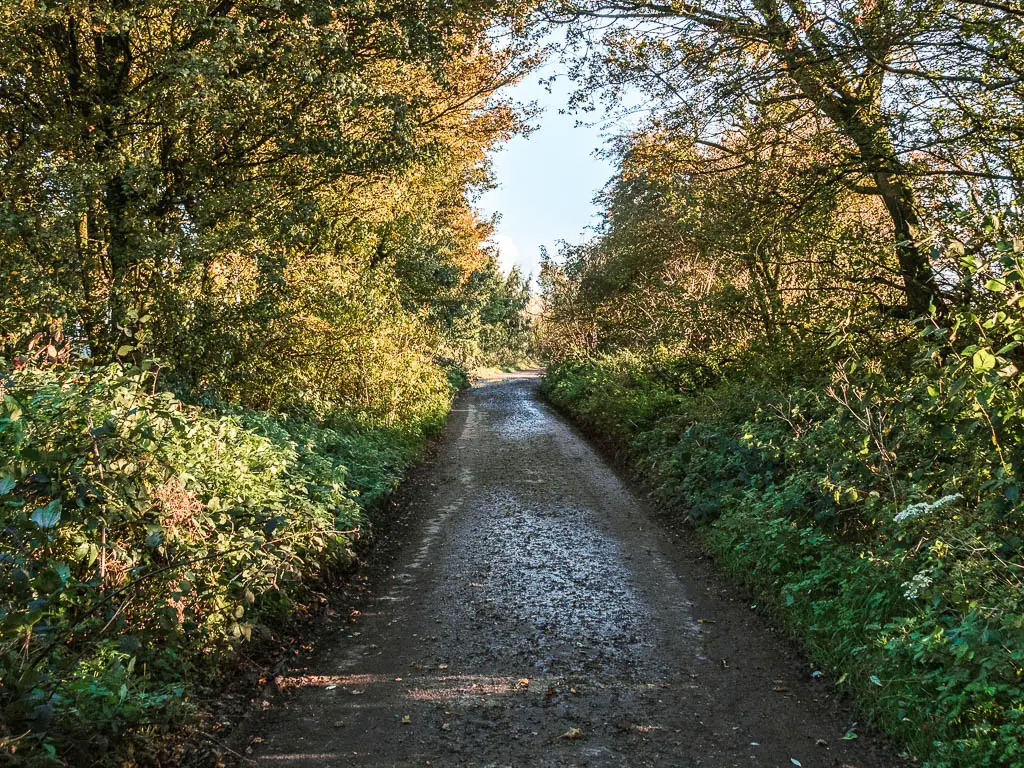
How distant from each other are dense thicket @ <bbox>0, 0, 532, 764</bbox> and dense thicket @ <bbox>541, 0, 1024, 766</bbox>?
3.73 meters

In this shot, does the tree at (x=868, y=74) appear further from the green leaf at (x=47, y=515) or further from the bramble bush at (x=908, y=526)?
the green leaf at (x=47, y=515)

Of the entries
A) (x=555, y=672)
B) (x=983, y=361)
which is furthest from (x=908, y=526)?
(x=555, y=672)

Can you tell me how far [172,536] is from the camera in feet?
16.1

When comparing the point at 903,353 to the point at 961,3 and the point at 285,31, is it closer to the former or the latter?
the point at 961,3

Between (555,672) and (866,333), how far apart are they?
227 inches

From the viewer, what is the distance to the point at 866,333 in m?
8.34

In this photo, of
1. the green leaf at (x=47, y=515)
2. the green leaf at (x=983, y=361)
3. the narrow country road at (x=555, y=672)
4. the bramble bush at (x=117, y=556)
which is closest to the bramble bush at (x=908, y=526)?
the green leaf at (x=983, y=361)

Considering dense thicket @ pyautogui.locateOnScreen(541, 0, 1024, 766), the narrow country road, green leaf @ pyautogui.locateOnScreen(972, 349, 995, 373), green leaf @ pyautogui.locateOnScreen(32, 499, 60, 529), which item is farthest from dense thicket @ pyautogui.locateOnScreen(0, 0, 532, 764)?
green leaf @ pyautogui.locateOnScreen(972, 349, 995, 373)

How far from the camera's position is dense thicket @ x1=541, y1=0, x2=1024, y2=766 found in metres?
4.37

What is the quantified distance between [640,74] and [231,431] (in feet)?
24.1

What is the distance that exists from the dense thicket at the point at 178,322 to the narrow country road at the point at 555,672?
3.07ft

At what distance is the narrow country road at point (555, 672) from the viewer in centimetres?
437

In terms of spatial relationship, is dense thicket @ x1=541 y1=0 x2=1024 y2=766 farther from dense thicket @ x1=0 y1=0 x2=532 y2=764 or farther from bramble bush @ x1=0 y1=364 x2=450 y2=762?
bramble bush @ x1=0 y1=364 x2=450 y2=762

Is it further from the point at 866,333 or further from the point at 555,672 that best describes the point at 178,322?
the point at 866,333
